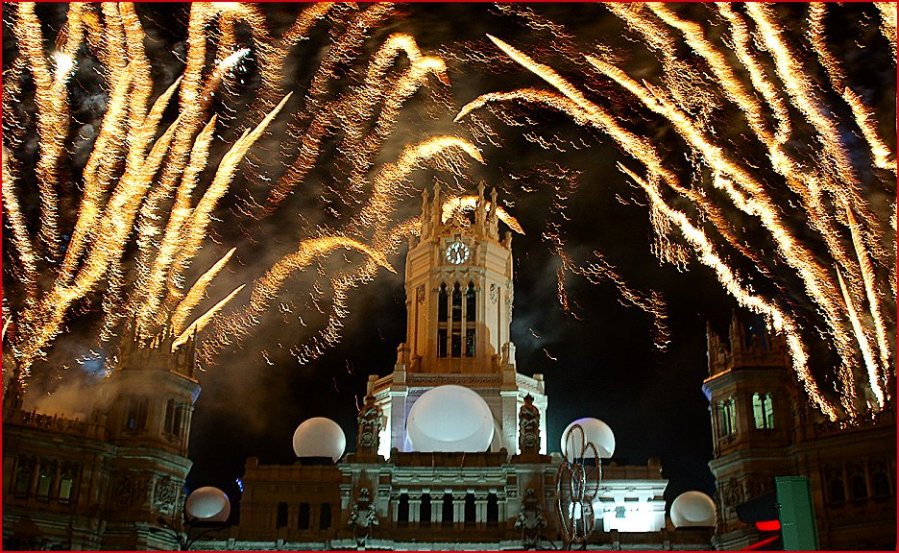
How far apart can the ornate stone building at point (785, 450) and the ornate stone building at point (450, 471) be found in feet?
28.5

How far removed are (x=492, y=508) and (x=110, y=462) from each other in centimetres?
3026

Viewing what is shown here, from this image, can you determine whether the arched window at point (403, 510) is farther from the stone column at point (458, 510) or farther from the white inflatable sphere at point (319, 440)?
the white inflatable sphere at point (319, 440)

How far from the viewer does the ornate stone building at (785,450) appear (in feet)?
203

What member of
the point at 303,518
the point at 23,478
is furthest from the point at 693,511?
the point at 23,478

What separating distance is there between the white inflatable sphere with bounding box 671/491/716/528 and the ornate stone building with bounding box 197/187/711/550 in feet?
4.38

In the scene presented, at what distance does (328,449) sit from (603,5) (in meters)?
48.5

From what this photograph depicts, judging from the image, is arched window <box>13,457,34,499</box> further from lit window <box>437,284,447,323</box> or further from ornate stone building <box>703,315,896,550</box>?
ornate stone building <box>703,315,896,550</box>

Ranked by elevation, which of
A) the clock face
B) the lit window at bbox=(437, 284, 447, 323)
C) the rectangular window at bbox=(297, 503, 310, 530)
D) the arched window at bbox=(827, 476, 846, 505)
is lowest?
the rectangular window at bbox=(297, 503, 310, 530)

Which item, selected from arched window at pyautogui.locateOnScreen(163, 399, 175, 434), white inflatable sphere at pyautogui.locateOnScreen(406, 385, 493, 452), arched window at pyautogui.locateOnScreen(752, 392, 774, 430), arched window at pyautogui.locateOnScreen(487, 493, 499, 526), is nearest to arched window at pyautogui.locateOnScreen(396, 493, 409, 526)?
white inflatable sphere at pyautogui.locateOnScreen(406, 385, 493, 452)

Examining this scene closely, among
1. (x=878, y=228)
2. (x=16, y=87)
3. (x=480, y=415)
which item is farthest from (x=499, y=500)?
(x=16, y=87)

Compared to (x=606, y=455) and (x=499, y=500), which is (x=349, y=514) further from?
(x=606, y=455)

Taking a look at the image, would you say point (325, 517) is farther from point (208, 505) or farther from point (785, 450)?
point (785, 450)

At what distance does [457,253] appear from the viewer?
325 feet

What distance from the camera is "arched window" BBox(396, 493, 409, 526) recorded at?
78.6 meters
